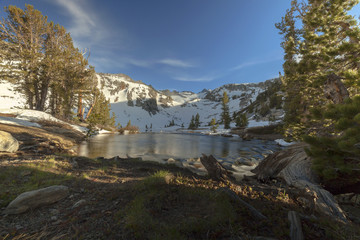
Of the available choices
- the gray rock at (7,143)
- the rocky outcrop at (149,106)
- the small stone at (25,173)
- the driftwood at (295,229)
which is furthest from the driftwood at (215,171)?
the rocky outcrop at (149,106)

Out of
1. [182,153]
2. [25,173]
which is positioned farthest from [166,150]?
[25,173]

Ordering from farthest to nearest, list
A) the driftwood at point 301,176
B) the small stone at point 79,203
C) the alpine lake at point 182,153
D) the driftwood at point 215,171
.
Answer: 1. the alpine lake at point 182,153
2. the driftwood at point 215,171
3. the driftwood at point 301,176
4. the small stone at point 79,203

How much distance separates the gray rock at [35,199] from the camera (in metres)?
2.87

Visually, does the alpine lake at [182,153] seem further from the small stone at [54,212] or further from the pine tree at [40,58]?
the pine tree at [40,58]

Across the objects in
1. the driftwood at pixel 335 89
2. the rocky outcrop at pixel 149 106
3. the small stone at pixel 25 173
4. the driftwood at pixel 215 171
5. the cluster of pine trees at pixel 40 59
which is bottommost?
the small stone at pixel 25 173

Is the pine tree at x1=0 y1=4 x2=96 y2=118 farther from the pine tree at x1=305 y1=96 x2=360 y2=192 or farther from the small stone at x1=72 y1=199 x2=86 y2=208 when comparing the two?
the pine tree at x1=305 y1=96 x2=360 y2=192

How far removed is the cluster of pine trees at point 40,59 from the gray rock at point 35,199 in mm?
17336

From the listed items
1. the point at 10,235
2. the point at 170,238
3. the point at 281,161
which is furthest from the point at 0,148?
the point at 281,161

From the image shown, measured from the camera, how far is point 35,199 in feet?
10.3

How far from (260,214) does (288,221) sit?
0.43 m

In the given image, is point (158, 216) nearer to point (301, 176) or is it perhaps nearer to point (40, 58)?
point (301, 176)

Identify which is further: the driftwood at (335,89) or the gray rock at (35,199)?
the driftwood at (335,89)

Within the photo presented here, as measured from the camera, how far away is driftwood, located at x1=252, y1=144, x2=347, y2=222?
3.32 metres

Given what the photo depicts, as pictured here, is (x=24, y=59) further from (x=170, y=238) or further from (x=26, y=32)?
(x=170, y=238)
